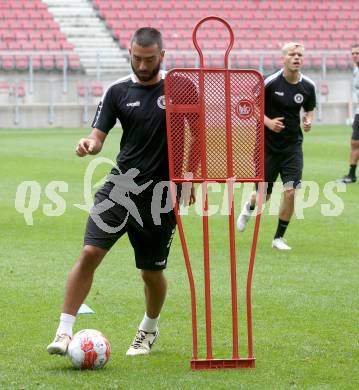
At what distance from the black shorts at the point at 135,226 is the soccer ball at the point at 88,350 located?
0.58 m

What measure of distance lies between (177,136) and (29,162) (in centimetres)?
1592

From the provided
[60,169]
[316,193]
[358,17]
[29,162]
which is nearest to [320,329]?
[316,193]

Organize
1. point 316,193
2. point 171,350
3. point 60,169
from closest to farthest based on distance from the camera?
point 171,350 → point 316,193 → point 60,169

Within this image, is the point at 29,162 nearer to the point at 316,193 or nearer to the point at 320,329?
the point at 316,193

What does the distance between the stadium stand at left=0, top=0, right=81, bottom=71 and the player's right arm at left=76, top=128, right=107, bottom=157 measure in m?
28.6

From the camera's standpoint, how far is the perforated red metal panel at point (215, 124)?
6273 millimetres

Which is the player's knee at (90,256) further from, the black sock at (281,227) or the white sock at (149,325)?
the black sock at (281,227)

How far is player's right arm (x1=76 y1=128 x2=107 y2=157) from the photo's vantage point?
21.2 ft

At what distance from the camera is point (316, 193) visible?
17.0m

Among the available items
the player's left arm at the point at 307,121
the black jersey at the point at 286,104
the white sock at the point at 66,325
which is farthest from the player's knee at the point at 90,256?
the black jersey at the point at 286,104

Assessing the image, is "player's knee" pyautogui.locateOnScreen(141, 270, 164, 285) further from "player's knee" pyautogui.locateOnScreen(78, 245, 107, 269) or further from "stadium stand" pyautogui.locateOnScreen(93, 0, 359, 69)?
"stadium stand" pyautogui.locateOnScreen(93, 0, 359, 69)

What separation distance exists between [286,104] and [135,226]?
18.1 feet

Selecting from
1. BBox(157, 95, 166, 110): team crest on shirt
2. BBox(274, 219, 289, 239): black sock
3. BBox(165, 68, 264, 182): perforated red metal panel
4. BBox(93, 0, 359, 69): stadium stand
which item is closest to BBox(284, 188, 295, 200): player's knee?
BBox(274, 219, 289, 239): black sock

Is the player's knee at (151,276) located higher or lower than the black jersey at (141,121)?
lower
